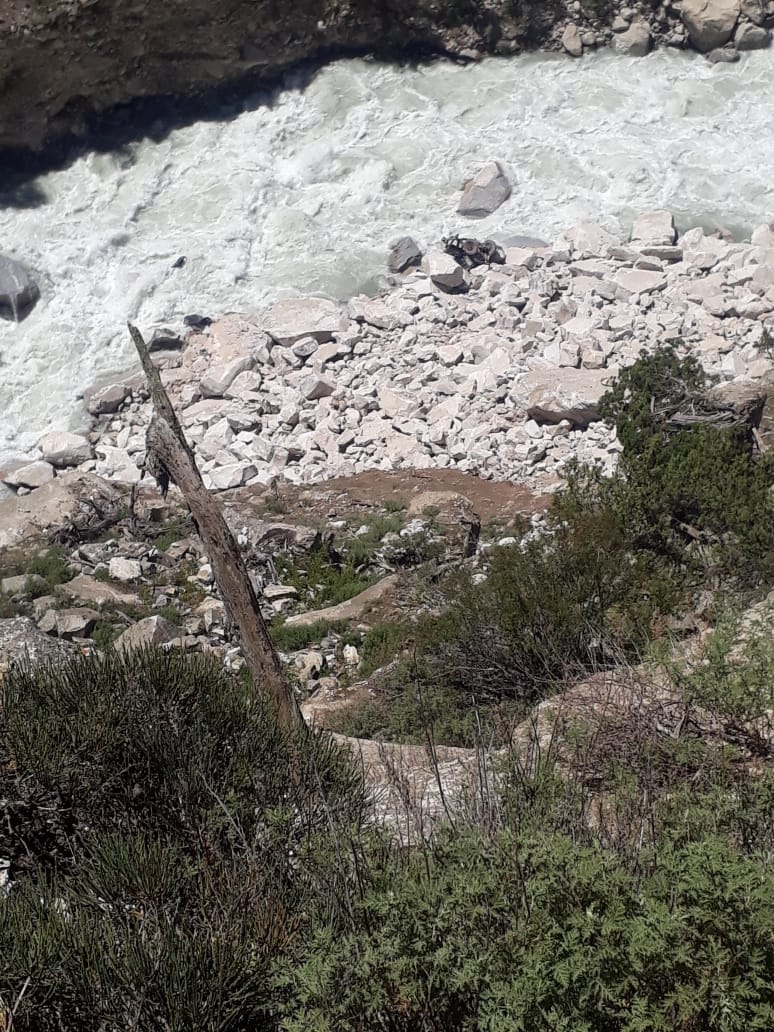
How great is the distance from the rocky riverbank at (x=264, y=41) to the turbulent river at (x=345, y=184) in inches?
18.3

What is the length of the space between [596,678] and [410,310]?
13945 mm

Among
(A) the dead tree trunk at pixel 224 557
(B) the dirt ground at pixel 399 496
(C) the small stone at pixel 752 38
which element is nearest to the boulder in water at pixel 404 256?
(B) the dirt ground at pixel 399 496

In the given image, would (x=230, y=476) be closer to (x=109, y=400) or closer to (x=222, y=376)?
(x=222, y=376)

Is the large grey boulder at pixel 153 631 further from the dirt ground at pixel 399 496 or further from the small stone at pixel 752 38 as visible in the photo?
the small stone at pixel 752 38

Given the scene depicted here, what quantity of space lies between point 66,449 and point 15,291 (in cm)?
600

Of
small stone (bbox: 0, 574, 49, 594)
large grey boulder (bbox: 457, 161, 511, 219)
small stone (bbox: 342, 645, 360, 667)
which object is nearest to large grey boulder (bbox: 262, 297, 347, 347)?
large grey boulder (bbox: 457, 161, 511, 219)

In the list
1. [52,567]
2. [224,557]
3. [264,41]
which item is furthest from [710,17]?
[224,557]

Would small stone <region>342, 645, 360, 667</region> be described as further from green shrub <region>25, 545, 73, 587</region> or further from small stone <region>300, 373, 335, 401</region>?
small stone <region>300, 373, 335, 401</region>

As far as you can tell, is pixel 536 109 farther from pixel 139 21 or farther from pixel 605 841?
pixel 605 841

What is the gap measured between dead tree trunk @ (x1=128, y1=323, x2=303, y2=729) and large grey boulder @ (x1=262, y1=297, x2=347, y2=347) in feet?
34.9

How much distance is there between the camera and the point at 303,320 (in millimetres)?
19516

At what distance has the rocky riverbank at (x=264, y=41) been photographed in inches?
917

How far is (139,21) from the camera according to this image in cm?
2306

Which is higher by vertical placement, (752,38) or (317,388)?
(752,38)
